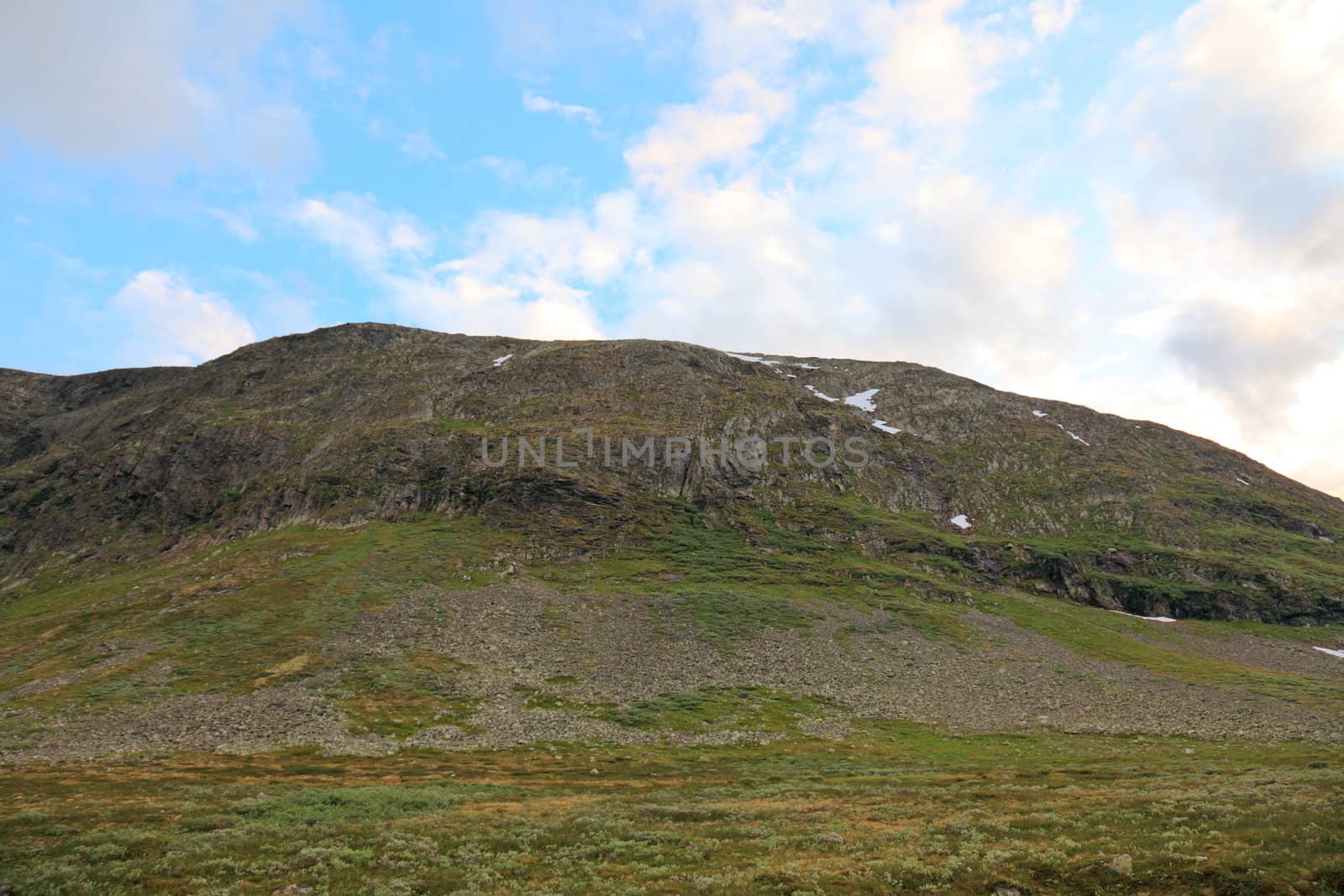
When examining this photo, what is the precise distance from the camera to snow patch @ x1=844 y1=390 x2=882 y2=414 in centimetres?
17714

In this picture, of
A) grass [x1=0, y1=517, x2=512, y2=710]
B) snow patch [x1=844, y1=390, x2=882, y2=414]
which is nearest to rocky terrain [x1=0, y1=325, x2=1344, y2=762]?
grass [x1=0, y1=517, x2=512, y2=710]

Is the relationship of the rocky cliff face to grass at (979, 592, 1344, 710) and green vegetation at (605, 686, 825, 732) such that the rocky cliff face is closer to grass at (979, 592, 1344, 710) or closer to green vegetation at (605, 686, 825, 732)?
grass at (979, 592, 1344, 710)

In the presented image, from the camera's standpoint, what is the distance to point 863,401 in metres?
182

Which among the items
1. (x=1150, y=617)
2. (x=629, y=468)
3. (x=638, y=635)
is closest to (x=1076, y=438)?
(x=1150, y=617)

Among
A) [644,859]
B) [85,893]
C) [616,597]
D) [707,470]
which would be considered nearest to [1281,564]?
[707,470]

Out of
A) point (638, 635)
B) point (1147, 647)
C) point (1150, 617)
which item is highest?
point (1150, 617)

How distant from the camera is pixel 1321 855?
1795 cm

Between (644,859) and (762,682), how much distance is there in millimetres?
48833

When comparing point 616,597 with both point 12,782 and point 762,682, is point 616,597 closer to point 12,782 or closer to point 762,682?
point 762,682

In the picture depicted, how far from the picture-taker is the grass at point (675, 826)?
19.5 m

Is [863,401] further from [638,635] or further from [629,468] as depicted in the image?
[638,635]

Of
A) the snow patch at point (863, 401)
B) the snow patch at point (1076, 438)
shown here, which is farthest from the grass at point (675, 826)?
the snow patch at point (863, 401)

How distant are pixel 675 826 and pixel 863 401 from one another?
543ft

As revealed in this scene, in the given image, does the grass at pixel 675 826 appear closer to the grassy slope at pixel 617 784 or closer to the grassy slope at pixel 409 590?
the grassy slope at pixel 617 784
